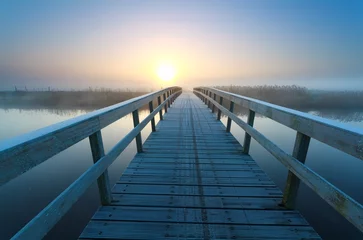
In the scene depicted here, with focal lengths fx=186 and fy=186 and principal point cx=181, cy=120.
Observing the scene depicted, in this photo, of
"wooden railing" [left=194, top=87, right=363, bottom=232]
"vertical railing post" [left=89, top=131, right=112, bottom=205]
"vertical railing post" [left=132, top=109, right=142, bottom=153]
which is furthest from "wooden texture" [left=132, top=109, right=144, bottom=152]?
"wooden railing" [left=194, top=87, right=363, bottom=232]

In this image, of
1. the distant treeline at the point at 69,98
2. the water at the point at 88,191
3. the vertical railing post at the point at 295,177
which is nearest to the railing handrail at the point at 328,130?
the vertical railing post at the point at 295,177

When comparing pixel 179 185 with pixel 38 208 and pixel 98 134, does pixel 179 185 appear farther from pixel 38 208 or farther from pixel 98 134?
pixel 38 208

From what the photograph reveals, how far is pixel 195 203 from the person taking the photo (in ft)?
7.88

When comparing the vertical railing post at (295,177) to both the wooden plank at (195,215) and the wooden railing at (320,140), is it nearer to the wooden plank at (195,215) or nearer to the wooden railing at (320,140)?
the wooden railing at (320,140)

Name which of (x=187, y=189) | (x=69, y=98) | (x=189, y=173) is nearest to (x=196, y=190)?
(x=187, y=189)

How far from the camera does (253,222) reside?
210 cm

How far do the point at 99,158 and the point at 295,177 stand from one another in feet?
7.43

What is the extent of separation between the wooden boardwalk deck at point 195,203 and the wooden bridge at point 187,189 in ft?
0.04

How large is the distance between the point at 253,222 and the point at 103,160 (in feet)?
6.00

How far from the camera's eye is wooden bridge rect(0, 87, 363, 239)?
1.24 m

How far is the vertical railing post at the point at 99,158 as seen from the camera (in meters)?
2.03

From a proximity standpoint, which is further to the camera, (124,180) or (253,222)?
(124,180)

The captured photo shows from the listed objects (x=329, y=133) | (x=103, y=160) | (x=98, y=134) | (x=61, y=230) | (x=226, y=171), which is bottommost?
(x=61, y=230)

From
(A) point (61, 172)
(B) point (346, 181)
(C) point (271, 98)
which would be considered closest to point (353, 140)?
(B) point (346, 181)
